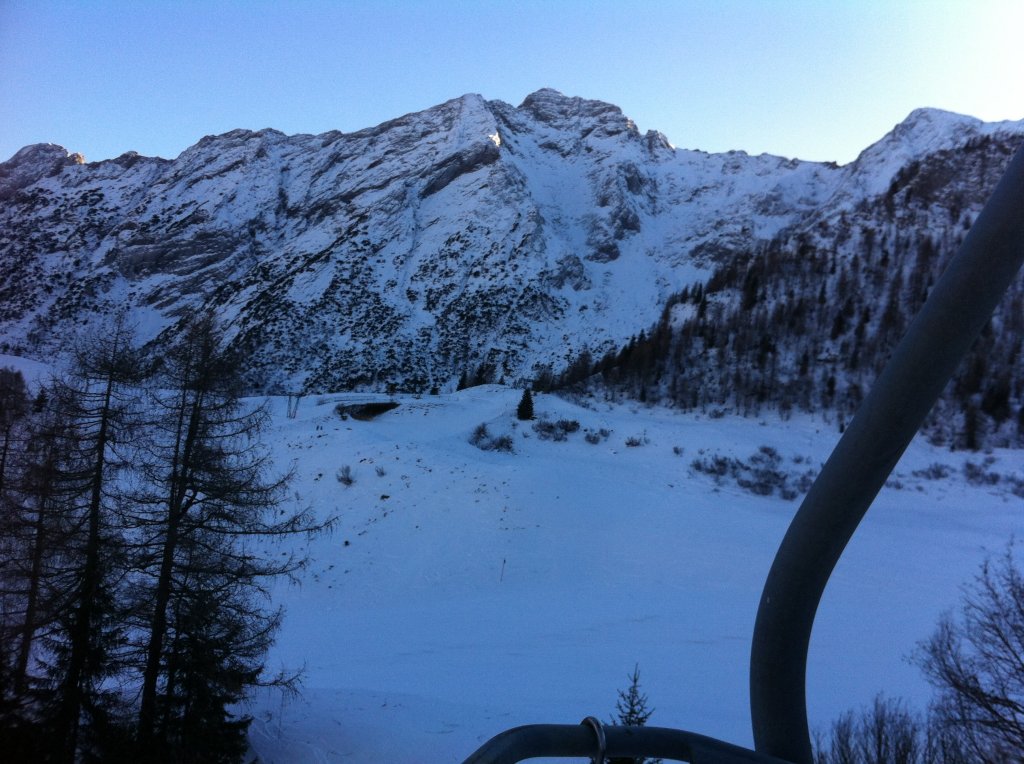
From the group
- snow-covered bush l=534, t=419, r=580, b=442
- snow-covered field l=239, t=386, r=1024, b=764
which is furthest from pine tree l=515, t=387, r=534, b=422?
snow-covered field l=239, t=386, r=1024, b=764

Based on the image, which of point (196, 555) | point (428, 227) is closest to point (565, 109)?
point (428, 227)

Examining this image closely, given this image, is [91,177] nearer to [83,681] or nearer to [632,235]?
[632,235]

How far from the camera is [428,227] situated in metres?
84.1

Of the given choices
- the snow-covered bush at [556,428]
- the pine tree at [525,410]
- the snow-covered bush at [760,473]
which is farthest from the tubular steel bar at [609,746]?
the pine tree at [525,410]

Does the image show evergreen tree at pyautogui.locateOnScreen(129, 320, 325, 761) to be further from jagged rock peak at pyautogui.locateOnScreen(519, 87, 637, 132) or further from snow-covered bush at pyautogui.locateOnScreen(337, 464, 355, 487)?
jagged rock peak at pyautogui.locateOnScreen(519, 87, 637, 132)

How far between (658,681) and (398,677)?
515 centimetres

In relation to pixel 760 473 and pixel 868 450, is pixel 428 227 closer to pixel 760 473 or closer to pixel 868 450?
pixel 760 473

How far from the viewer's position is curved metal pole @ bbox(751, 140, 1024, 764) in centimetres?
88

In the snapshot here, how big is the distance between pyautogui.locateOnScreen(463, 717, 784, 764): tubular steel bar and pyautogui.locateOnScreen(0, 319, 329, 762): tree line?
728 cm

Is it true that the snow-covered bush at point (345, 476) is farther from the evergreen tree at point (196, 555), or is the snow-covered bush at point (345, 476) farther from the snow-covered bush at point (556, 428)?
the evergreen tree at point (196, 555)

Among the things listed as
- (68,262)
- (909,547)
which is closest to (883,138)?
(909,547)

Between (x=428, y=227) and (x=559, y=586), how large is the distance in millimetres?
75307

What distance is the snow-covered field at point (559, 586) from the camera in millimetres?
9570

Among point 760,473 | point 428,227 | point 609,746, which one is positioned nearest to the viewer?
Answer: point 609,746
